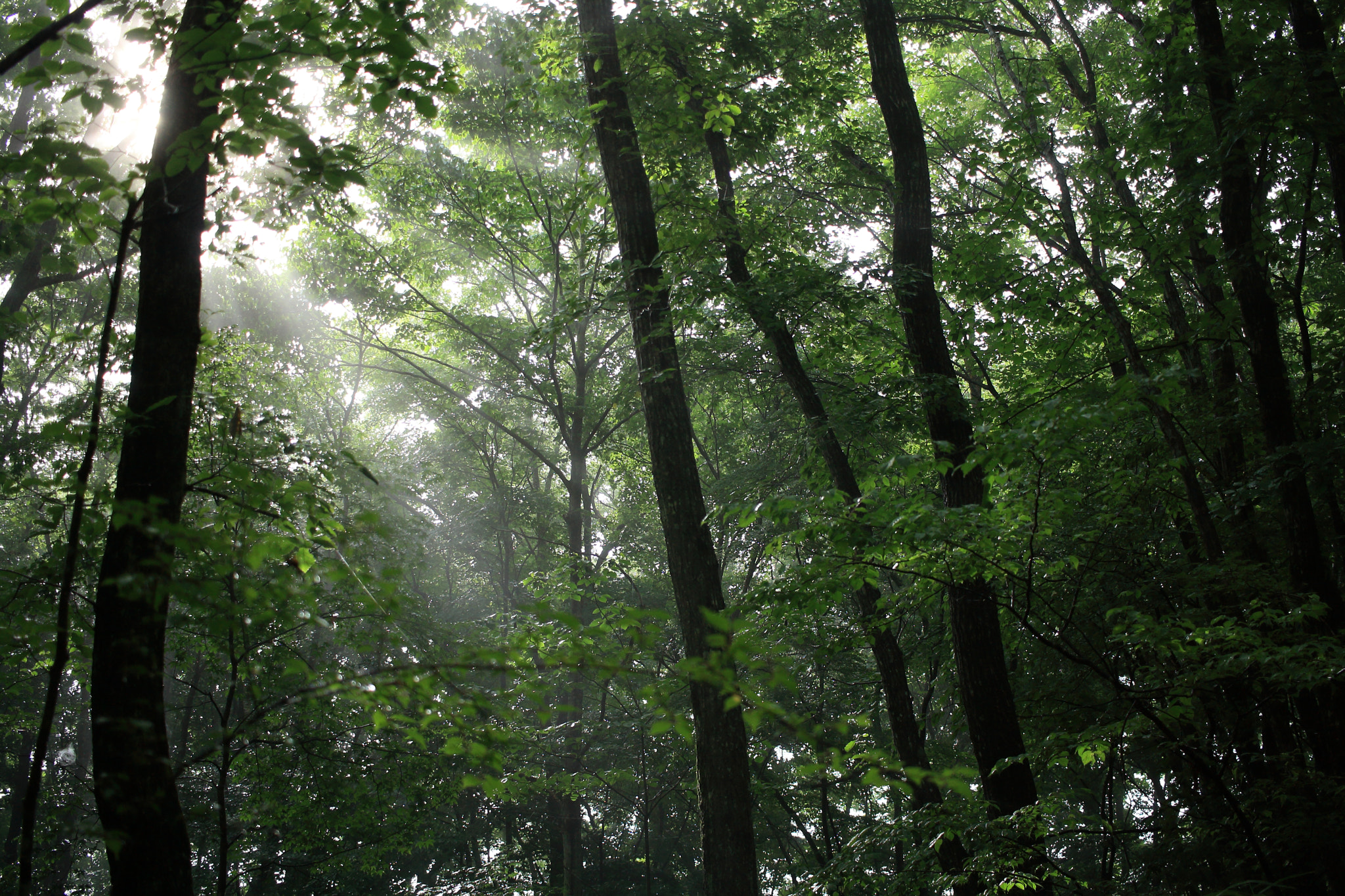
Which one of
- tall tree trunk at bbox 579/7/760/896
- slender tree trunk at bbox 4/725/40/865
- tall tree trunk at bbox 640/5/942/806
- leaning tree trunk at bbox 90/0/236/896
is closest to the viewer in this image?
leaning tree trunk at bbox 90/0/236/896

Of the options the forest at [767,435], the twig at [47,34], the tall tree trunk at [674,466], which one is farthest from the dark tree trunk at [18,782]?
the twig at [47,34]

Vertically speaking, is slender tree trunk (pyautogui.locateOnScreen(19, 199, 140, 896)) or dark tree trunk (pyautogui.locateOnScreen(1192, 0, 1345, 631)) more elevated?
dark tree trunk (pyautogui.locateOnScreen(1192, 0, 1345, 631))

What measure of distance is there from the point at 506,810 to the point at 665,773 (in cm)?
580

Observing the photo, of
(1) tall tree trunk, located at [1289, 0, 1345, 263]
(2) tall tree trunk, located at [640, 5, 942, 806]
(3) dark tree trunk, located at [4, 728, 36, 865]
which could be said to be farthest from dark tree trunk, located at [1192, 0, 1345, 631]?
(3) dark tree trunk, located at [4, 728, 36, 865]

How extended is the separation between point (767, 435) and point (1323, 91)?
7.35 m

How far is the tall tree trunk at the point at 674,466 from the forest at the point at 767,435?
3cm

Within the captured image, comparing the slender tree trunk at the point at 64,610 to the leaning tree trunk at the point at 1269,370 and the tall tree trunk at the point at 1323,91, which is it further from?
the tall tree trunk at the point at 1323,91

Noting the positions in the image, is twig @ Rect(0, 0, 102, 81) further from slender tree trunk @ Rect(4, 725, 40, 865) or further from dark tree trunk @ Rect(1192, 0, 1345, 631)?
slender tree trunk @ Rect(4, 725, 40, 865)

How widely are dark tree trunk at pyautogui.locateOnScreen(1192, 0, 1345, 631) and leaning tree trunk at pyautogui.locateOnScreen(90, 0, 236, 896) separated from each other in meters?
4.97

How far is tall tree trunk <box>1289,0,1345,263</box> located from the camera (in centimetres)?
380

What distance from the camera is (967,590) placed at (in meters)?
4.67

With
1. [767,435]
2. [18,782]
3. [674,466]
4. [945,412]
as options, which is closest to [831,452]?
[945,412]

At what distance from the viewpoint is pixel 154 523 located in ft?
5.54

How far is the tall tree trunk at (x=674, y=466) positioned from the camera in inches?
171
